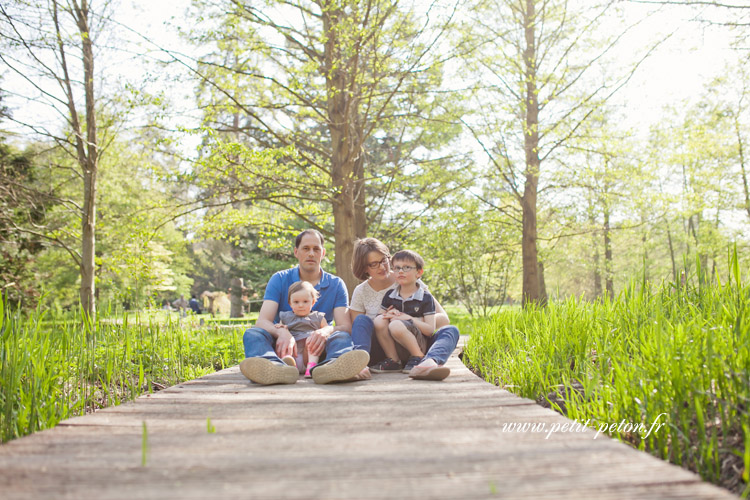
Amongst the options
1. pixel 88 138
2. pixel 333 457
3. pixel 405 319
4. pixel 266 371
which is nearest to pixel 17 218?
pixel 88 138

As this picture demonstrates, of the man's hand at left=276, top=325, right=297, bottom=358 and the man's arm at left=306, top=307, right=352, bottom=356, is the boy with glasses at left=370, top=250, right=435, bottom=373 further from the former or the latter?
the man's hand at left=276, top=325, right=297, bottom=358

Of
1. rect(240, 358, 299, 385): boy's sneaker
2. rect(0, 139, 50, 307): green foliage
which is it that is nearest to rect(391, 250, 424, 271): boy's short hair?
rect(240, 358, 299, 385): boy's sneaker

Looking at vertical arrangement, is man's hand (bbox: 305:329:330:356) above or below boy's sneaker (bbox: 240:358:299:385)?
above

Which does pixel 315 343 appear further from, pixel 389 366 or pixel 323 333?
pixel 389 366

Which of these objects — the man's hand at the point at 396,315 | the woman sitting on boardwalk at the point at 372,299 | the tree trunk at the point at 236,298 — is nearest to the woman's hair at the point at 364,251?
the woman sitting on boardwalk at the point at 372,299

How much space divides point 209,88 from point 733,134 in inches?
696

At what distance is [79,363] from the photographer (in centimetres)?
318

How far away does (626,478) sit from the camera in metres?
1.31

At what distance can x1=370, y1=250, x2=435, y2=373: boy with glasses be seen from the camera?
11.7ft

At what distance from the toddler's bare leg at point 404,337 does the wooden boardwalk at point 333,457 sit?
44.5 inches

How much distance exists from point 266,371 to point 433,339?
134cm

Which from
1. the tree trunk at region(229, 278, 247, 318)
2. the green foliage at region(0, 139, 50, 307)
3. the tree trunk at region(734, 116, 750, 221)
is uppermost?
the tree trunk at region(734, 116, 750, 221)

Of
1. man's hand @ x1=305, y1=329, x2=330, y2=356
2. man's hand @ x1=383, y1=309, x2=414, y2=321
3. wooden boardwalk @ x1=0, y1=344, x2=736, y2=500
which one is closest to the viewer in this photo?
wooden boardwalk @ x1=0, y1=344, x2=736, y2=500

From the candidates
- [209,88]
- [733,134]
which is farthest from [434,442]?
[733,134]
